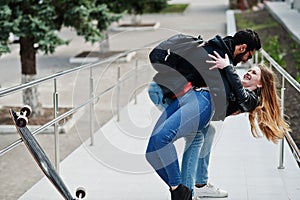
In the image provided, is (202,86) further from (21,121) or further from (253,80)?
(21,121)

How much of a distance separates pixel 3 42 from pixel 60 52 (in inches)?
351

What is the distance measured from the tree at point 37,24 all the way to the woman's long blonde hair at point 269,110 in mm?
6051

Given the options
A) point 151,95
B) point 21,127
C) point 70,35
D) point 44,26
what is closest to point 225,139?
point 151,95

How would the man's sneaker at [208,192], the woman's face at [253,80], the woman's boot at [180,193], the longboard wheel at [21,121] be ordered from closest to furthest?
the longboard wheel at [21,121]
the woman's boot at [180,193]
the woman's face at [253,80]
the man's sneaker at [208,192]

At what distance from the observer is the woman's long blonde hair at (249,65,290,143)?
4445 millimetres

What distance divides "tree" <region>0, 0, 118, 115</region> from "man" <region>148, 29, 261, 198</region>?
5.77 metres

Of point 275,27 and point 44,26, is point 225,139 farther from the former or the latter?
point 275,27

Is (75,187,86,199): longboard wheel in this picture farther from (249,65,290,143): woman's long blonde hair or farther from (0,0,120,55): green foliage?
(0,0,120,55): green foliage

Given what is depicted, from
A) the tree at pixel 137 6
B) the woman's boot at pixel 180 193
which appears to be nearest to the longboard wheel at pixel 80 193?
the woman's boot at pixel 180 193

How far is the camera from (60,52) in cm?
1900

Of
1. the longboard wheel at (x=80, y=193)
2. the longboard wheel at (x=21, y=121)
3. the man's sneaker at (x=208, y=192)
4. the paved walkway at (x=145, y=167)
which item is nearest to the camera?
the longboard wheel at (x=21, y=121)

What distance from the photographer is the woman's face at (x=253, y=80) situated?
14.6ft

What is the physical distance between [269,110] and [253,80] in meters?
0.26

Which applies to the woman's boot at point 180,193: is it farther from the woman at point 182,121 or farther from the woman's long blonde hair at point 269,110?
the woman's long blonde hair at point 269,110
